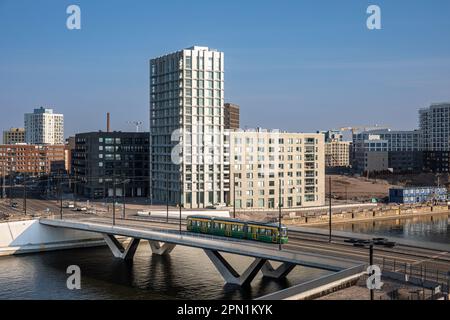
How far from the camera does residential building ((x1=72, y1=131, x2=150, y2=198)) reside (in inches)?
3401

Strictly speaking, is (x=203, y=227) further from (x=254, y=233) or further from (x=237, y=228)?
(x=254, y=233)

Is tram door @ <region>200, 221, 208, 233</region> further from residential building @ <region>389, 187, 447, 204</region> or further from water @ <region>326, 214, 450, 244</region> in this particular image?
residential building @ <region>389, 187, 447, 204</region>

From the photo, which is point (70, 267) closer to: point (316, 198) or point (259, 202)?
point (259, 202)

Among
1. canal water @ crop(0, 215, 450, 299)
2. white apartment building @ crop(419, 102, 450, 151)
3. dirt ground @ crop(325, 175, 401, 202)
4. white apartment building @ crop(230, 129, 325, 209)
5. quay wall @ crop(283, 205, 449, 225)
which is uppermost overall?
white apartment building @ crop(419, 102, 450, 151)

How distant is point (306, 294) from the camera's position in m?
24.3

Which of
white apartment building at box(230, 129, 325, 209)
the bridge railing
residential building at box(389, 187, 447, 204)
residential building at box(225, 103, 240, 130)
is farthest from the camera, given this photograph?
residential building at box(225, 103, 240, 130)

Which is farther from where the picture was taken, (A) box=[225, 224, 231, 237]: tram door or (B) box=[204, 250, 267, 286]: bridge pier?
(A) box=[225, 224, 231, 237]: tram door

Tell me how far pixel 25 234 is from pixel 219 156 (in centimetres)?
2745

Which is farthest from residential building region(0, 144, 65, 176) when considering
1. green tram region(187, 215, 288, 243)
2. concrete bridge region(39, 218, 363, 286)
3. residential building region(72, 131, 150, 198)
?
green tram region(187, 215, 288, 243)

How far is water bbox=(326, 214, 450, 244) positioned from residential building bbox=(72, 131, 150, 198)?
103ft

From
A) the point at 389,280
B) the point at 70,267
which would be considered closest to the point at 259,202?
the point at 70,267

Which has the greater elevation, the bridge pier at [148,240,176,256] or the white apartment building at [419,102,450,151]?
the white apartment building at [419,102,450,151]

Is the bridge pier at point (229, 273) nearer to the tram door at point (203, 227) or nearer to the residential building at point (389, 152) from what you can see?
the tram door at point (203, 227)

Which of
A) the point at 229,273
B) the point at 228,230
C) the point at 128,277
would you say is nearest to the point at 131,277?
the point at 128,277
